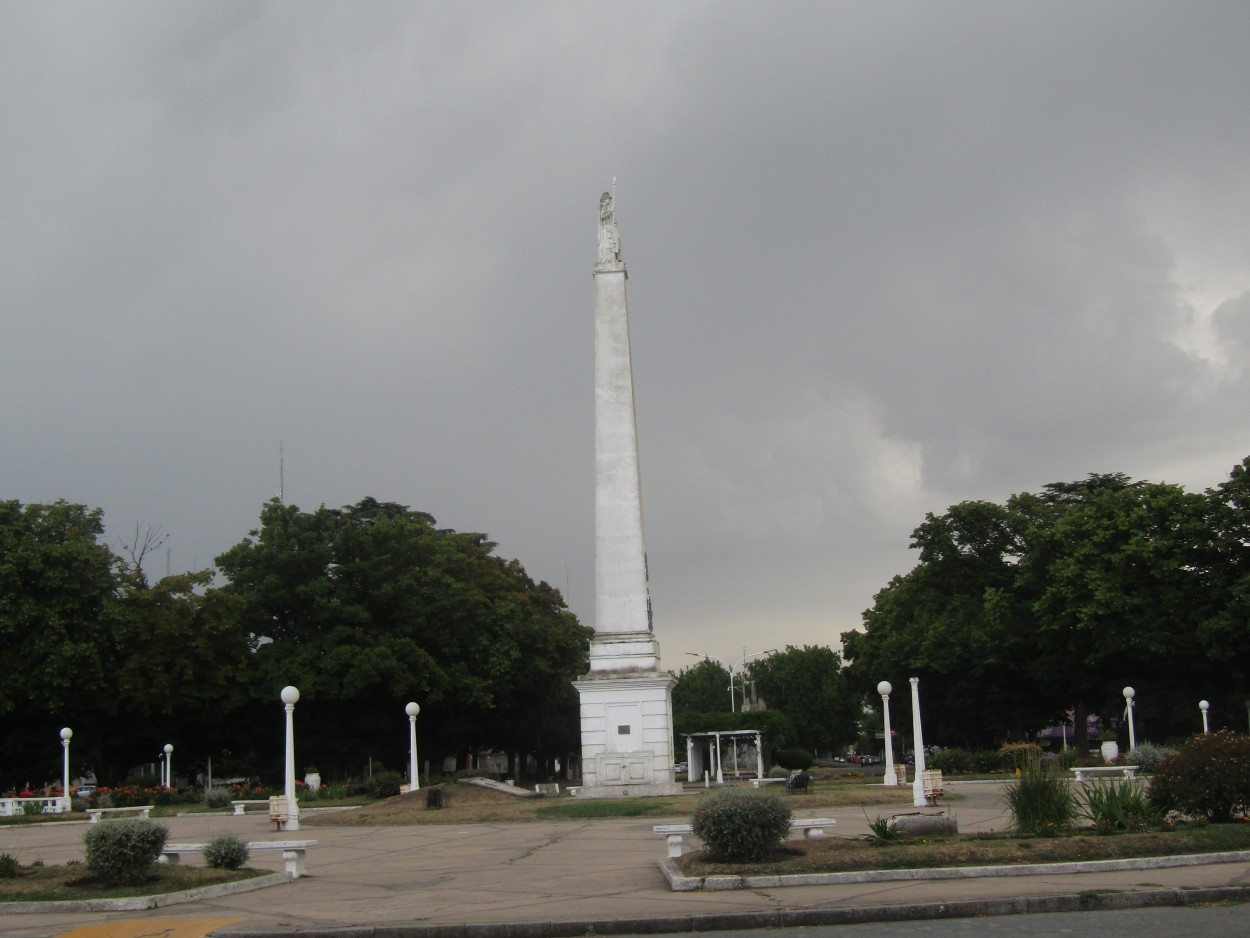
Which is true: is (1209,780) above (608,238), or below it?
below

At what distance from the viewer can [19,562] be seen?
4300 centimetres

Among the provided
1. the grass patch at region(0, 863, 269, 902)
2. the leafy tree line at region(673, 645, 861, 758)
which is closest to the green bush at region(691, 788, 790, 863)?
the grass patch at region(0, 863, 269, 902)

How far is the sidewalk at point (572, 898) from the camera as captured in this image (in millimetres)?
11695

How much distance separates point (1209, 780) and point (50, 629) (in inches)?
1517

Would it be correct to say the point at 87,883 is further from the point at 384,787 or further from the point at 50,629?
the point at 50,629

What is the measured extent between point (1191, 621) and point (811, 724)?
46.1 meters

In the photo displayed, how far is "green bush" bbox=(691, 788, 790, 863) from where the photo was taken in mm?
14547

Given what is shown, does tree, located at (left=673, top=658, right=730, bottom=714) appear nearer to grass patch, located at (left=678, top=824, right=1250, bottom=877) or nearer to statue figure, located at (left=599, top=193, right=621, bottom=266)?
statue figure, located at (left=599, top=193, right=621, bottom=266)

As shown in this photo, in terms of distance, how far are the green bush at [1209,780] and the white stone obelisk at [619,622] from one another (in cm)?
1887

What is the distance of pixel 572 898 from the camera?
13.8 m

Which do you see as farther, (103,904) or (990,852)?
(990,852)

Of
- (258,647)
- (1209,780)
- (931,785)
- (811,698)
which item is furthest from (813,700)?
(1209,780)

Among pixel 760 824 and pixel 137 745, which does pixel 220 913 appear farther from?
pixel 137 745

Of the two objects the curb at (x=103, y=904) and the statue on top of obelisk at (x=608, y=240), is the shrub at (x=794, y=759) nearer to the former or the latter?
the statue on top of obelisk at (x=608, y=240)
